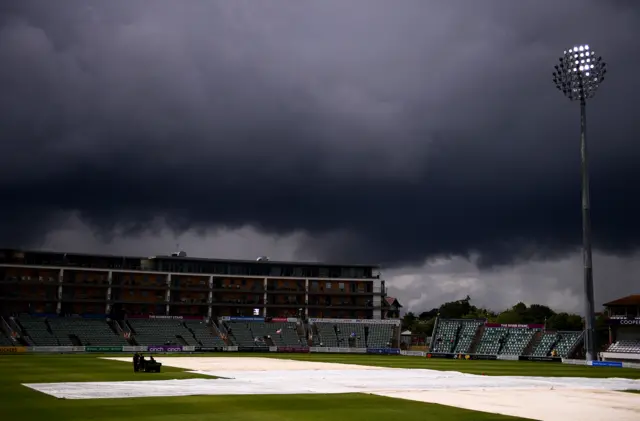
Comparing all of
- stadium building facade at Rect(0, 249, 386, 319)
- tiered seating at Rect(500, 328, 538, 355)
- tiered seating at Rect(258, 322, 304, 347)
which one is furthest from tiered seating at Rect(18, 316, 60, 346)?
tiered seating at Rect(500, 328, 538, 355)

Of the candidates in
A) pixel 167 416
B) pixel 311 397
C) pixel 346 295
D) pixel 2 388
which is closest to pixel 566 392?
pixel 311 397

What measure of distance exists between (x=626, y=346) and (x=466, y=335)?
1040 inches

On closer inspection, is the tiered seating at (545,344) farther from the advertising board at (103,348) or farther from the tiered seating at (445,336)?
the advertising board at (103,348)

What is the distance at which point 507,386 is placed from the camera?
40594 mm

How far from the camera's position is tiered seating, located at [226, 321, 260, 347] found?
118375mm

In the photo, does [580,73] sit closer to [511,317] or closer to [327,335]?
[327,335]

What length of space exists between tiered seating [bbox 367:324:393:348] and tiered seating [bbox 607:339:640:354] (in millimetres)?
39456

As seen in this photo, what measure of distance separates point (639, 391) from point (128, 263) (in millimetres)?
117125

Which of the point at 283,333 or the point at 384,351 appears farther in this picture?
the point at 283,333

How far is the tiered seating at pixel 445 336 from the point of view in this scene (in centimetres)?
11156

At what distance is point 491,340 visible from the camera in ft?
367

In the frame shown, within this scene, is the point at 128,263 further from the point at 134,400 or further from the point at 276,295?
the point at 134,400

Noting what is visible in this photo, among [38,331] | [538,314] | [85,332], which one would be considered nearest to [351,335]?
[85,332]

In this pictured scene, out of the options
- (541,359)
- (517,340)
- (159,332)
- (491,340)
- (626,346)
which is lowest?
(541,359)
